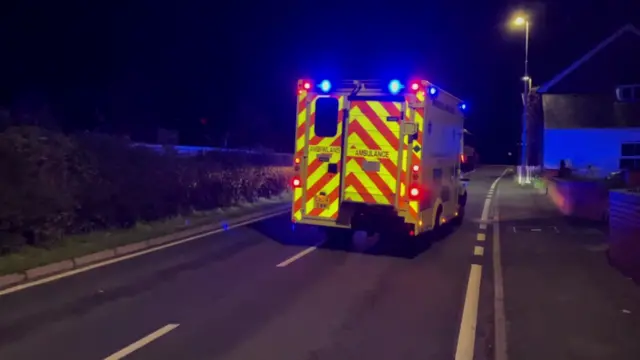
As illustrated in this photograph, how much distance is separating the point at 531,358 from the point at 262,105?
31621 mm

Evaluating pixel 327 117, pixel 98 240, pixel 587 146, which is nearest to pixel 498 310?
pixel 327 117

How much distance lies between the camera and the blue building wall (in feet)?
126

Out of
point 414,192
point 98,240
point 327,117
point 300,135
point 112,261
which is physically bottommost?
point 112,261

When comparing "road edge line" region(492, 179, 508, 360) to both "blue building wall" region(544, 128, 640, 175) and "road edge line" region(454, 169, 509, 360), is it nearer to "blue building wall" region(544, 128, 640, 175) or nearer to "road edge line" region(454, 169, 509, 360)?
"road edge line" region(454, 169, 509, 360)

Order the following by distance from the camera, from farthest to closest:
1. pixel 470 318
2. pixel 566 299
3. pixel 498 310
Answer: pixel 566 299
pixel 498 310
pixel 470 318

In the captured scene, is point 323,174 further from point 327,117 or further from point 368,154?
point 327,117

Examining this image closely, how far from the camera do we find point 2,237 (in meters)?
9.80

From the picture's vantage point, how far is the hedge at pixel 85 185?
991 centimetres

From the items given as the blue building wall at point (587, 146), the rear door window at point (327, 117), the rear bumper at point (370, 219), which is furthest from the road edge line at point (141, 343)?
the blue building wall at point (587, 146)

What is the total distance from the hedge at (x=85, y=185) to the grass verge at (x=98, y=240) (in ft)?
0.63

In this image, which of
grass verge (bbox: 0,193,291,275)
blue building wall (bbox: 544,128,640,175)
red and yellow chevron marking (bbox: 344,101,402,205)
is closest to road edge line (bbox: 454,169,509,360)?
red and yellow chevron marking (bbox: 344,101,402,205)

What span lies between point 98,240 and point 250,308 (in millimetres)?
4983

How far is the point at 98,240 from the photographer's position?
38.2ft

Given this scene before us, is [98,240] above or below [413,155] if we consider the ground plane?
below
